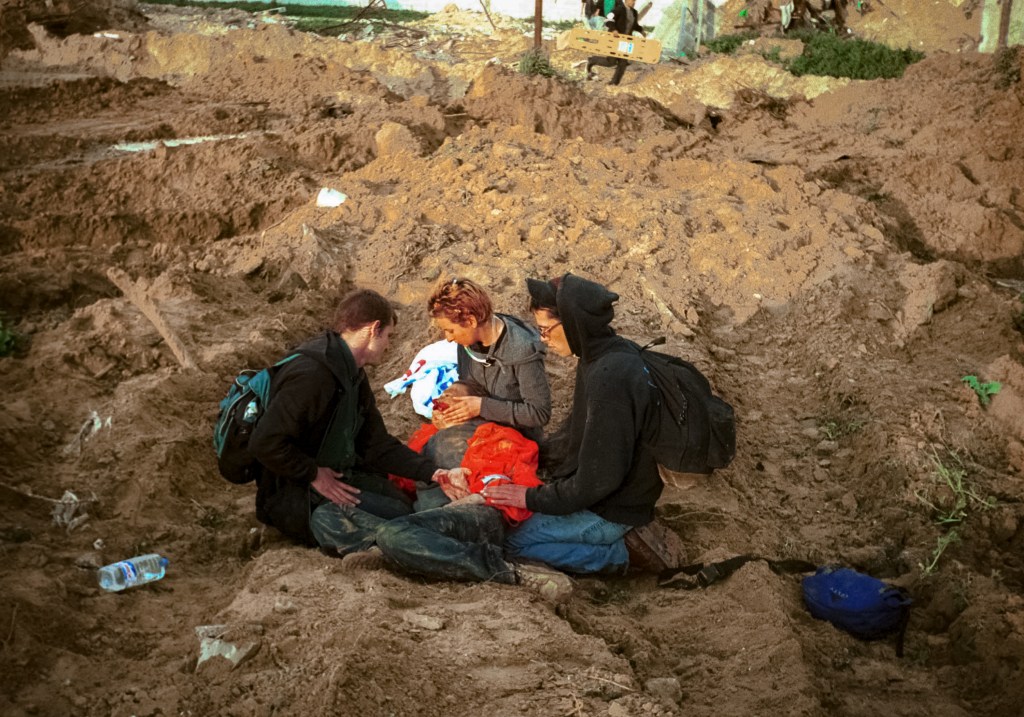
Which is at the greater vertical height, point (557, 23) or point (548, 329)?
point (557, 23)

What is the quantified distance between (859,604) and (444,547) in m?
1.81

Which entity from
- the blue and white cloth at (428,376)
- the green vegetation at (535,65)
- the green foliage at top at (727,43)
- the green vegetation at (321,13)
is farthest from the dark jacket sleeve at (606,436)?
the green vegetation at (321,13)

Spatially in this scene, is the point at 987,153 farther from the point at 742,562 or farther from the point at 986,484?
the point at 742,562

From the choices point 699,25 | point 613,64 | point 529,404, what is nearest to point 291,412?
point 529,404

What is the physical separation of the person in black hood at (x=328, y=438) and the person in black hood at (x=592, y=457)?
67 centimetres

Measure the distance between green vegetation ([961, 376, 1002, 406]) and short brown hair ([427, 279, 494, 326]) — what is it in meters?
3.51

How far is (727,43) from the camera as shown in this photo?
15141 millimetres

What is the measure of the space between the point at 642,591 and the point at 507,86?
24.8ft

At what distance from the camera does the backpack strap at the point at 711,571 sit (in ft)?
14.0

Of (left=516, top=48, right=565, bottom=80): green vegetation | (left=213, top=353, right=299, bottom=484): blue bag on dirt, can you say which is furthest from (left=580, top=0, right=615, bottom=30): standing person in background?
(left=213, top=353, right=299, bottom=484): blue bag on dirt

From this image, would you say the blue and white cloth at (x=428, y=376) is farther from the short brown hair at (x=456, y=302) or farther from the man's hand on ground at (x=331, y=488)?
the man's hand on ground at (x=331, y=488)

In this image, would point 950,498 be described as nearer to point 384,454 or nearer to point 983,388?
point 983,388

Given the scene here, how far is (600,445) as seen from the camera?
12.9ft

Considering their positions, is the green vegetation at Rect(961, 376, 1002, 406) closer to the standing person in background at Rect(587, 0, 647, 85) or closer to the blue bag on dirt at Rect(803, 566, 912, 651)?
the blue bag on dirt at Rect(803, 566, 912, 651)
